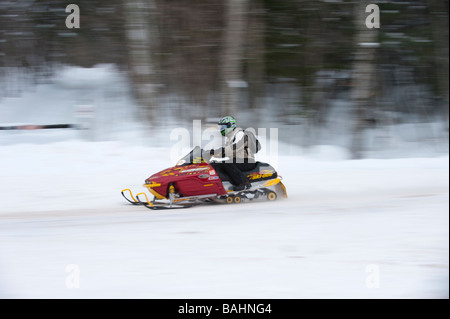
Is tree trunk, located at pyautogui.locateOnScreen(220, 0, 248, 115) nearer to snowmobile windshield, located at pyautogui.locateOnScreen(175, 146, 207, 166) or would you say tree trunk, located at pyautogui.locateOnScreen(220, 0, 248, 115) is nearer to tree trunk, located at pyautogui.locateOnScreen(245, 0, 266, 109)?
tree trunk, located at pyautogui.locateOnScreen(245, 0, 266, 109)

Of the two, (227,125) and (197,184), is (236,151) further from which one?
(197,184)

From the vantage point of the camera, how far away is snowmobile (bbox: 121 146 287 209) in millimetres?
7633

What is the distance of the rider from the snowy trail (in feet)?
1.41

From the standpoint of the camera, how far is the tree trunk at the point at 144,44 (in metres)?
12.5

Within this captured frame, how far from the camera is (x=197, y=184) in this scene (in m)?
7.72

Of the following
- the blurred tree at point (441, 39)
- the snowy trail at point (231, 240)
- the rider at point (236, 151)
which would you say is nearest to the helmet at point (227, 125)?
the rider at point (236, 151)

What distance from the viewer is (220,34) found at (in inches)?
541

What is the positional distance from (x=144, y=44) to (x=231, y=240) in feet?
26.6

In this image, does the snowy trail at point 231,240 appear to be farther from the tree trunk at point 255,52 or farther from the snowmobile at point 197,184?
the tree trunk at point 255,52

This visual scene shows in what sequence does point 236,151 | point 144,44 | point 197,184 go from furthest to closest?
1. point 144,44
2. point 236,151
3. point 197,184

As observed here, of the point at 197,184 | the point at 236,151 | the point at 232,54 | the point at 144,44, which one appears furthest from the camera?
the point at 144,44

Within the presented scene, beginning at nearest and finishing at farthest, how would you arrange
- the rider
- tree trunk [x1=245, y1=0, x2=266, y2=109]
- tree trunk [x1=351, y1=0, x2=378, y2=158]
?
the rider, tree trunk [x1=351, y1=0, x2=378, y2=158], tree trunk [x1=245, y1=0, x2=266, y2=109]

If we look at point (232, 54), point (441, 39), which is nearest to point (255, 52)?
point (232, 54)

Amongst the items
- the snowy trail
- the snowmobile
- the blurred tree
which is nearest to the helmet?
the snowmobile
